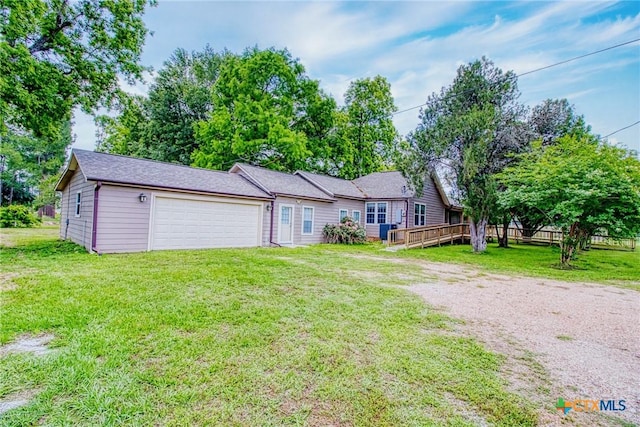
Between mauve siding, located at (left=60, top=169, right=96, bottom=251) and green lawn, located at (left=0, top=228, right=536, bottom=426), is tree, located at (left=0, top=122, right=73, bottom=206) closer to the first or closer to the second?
mauve siding, located at (left=60, top=169, right=96, bottom=251)

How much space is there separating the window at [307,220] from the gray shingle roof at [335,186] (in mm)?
2014

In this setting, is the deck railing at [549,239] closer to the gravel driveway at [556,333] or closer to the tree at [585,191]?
the tree at [585,191]

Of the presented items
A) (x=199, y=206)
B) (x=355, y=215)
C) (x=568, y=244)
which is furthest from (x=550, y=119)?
(x=199, y=206)

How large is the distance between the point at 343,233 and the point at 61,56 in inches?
509

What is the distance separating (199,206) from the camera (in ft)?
35.8

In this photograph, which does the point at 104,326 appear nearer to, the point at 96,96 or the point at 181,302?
the point at 181,302

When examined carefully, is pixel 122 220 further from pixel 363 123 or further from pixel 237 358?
pixel 363 123

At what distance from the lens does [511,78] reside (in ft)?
42.4

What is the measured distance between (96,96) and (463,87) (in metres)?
15.1

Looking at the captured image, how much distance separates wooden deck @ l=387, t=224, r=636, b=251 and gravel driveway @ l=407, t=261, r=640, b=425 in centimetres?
692

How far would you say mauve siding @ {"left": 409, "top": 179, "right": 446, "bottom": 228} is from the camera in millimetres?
18062

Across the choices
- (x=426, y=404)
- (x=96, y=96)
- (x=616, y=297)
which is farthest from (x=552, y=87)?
(x=96, y=96)

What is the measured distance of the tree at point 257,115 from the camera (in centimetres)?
2158

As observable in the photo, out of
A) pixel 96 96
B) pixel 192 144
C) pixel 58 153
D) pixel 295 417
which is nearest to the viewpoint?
pixel 295 417
